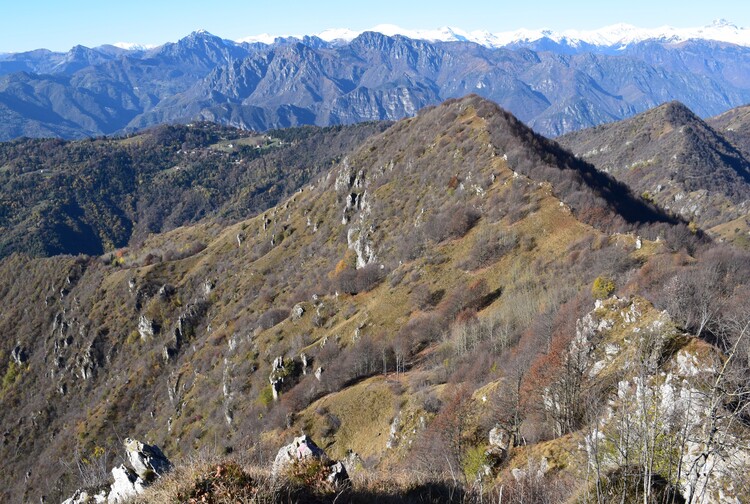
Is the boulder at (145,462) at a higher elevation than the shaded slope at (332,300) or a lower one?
higher

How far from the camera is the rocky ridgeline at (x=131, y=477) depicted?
12922mm

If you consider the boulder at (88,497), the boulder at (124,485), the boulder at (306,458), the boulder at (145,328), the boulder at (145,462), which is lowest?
the boulder at (145,328)

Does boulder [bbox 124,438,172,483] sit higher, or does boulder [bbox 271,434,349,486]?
boulder [bbox 271,434,349,486]

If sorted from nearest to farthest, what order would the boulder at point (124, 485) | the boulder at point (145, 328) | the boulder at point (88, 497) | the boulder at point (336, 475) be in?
the boulder at point (336, 475), the boulder at point (124, 485), the boulder at point (88, 497), the boulder at point (145, 328)

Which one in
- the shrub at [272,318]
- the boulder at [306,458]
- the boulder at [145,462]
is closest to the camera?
the boulder at [306,458]

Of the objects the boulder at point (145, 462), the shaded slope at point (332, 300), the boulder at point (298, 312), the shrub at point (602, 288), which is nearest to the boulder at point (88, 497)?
the boulder at point (145, 462)

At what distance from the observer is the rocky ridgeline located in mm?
12922

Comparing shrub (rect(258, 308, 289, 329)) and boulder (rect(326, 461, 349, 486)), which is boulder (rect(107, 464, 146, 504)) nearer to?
boulder (rect(326, 461, 349, 486))

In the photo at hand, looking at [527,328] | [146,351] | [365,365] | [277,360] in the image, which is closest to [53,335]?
[146,351]

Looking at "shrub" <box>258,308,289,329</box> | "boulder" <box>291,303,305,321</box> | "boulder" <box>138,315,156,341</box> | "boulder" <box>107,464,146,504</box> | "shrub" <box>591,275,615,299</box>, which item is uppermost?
"boulder" <box>107,464,146,504</box>

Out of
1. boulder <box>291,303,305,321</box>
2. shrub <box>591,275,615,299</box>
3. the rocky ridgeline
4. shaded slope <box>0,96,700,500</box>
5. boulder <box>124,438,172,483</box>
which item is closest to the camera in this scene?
the rocky ridgeline

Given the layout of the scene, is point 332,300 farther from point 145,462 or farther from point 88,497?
point 145,462

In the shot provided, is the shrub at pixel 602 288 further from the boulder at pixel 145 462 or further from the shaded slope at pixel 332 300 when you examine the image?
the boulder at pixel 145 462

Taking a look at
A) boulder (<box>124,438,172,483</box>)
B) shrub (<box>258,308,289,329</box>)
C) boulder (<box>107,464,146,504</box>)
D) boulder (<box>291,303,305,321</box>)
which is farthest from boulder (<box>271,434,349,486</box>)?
shrub (<box>258,308,289,329</box>)
